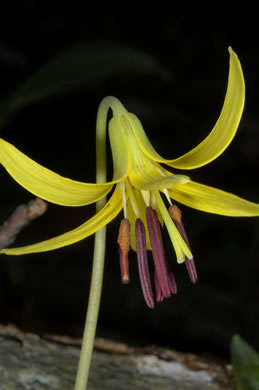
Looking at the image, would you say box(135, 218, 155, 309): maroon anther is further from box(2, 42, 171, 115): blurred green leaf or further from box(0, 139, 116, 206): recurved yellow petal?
box(2, 42, 171, 115): blurred green leaf

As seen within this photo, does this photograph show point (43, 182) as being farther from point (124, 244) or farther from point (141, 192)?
point (141, 192)

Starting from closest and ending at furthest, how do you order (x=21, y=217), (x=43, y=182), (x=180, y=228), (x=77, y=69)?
(x=43, y=182) → (x=180, y=228) → (x=21, y=217) → (x=77, y=69)

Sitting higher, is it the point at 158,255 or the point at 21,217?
the point at 21,217

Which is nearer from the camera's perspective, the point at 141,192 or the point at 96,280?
the point at 96,280

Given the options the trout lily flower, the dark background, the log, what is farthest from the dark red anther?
the dark background

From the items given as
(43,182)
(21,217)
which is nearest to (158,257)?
(43,182)

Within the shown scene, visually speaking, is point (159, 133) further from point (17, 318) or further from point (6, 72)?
point (17, 318)
